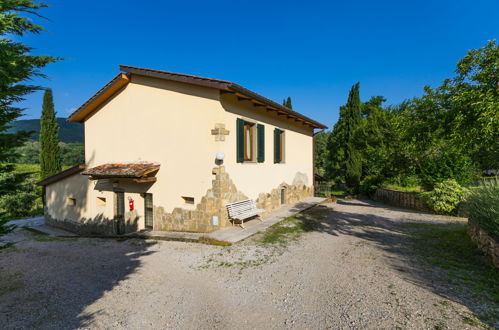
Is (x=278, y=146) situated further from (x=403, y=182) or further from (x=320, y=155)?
(x=320, y=155)

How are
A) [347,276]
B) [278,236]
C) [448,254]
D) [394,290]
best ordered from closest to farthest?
1. [394,290]
2. [347,276]
3. [448,254]
4. [278,236]

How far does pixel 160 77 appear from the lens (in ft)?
26.2

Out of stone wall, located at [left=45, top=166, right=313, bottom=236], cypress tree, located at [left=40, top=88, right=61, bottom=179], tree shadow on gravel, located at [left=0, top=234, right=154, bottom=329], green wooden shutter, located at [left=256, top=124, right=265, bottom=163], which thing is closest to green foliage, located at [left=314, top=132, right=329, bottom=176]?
Result: green wooden shutter, located at [left=256, top=124, right=265, bottom=163]

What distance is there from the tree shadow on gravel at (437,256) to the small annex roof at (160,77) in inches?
193

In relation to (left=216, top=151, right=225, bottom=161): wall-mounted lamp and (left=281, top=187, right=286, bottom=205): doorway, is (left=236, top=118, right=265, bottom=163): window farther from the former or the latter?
(left=281, top=187, right=286, bottom=205): doorway

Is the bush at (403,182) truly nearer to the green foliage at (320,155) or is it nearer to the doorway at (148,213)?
the doorway at (148,213)

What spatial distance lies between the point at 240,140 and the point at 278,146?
3.31 metres

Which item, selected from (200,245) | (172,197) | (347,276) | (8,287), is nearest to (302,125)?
(172,197)

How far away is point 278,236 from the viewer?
7090 mm

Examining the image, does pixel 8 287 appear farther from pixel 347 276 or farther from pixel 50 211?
pixel 50 211

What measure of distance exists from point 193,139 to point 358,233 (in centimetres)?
589

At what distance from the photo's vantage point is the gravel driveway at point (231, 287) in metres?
3.22

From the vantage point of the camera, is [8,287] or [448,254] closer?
[8,287]

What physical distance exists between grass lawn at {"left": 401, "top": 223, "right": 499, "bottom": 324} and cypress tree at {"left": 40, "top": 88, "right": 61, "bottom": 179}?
22432 mm
